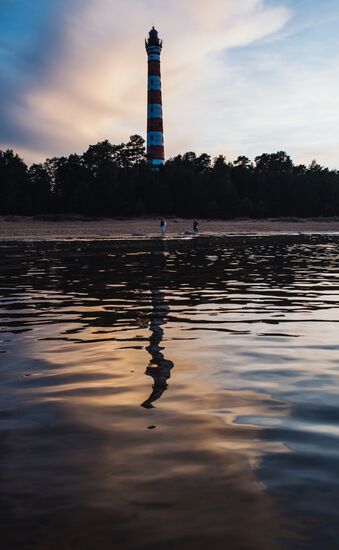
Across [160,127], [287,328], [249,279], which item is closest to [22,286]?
[249,279]

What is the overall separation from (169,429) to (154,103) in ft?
245

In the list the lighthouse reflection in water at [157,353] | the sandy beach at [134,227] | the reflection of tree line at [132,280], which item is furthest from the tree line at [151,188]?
the lighthouse reflection in water at [157,353]

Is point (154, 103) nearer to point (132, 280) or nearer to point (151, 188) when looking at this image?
point (151, 188)

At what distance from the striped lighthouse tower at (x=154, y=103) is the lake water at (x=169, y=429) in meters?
67.9

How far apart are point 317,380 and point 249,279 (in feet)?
36.2

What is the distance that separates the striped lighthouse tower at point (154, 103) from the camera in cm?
7488

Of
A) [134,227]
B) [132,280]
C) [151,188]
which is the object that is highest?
[151,188]

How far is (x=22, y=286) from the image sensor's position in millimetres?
15484

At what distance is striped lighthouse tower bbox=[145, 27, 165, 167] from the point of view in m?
74.9

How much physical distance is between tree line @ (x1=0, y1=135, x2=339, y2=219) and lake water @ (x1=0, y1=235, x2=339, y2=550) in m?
75.3

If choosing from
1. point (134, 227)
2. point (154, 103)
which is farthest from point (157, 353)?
point (154, 103)

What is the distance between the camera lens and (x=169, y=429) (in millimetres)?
4453

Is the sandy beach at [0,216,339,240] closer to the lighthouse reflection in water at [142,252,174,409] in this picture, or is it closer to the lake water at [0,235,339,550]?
the lighthouse reflection in water at [142,252,174,409]

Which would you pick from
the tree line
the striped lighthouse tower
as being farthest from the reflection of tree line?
the tree line
